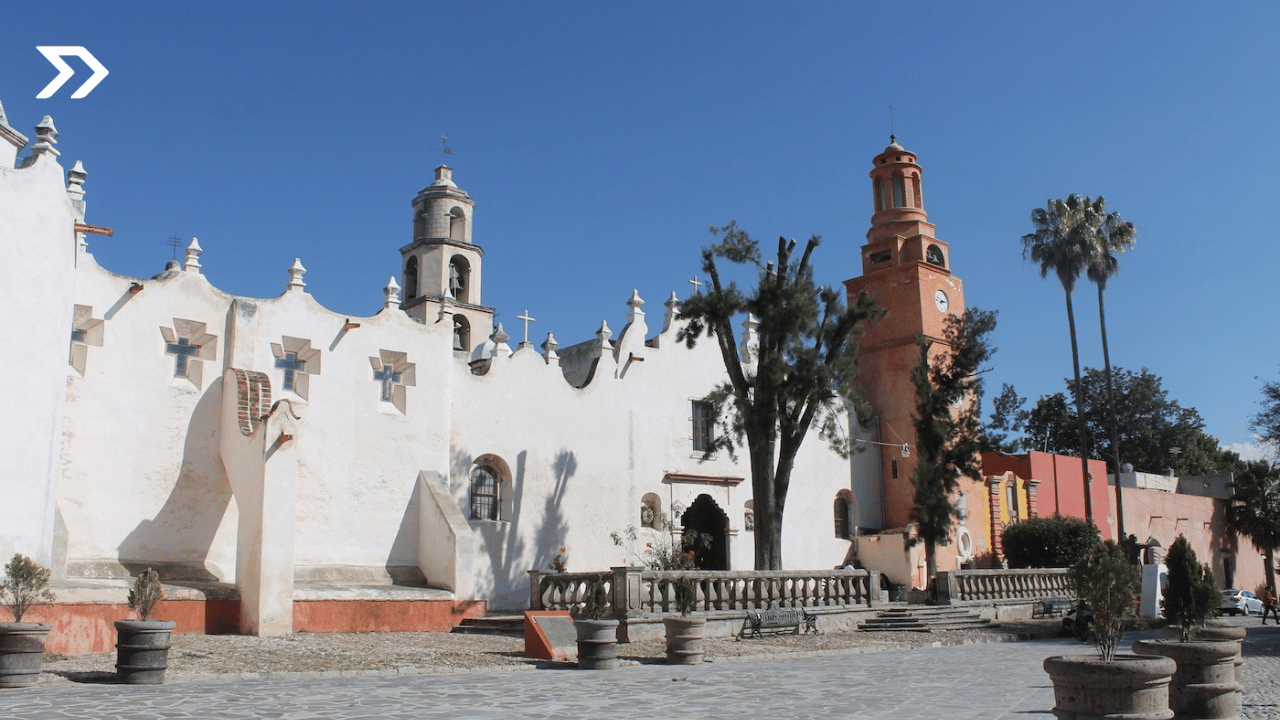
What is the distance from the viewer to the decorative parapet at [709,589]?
18.7 meters

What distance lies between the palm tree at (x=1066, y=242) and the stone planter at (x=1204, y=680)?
95.3ft

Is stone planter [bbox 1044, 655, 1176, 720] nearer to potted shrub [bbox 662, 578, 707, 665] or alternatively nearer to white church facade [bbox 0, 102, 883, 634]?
potted shrub [bbox 662, 578, 707, 665]

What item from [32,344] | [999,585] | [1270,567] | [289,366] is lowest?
[1270,567]

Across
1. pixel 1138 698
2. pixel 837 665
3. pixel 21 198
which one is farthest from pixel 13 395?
pixel 1138 698

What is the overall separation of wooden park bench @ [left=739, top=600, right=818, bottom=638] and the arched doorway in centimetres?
644

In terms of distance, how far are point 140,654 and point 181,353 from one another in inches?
390

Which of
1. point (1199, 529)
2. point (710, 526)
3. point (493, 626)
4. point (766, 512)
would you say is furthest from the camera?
point (1199, 529)

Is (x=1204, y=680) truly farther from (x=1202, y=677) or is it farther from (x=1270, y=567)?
(x=1270, y=567)

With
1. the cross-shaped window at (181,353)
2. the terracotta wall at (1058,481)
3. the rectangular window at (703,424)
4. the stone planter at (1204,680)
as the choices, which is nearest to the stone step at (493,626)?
the cross-shaped window at (181,353)

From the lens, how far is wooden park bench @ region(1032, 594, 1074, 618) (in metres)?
26.3

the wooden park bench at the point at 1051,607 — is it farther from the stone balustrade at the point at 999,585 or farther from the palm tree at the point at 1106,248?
the palm tree at the point at 1106,248

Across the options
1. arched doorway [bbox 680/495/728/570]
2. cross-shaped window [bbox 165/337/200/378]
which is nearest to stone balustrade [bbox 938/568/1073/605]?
arched doorway [bbox 680/495/728/570]

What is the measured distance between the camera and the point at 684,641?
1490 centimetres

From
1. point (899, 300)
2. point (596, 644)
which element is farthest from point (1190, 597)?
point (899, 300)
